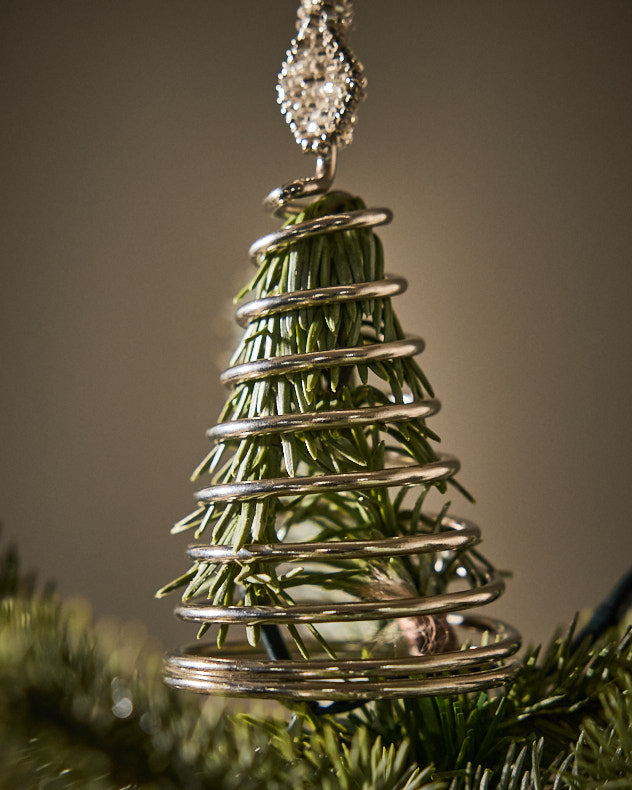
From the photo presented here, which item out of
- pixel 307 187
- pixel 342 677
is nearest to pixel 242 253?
pixel 307 187

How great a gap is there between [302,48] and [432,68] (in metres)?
0.41

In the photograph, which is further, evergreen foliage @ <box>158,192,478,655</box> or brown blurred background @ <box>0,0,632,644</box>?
brown blurred background @ <box>0,0,632,644</box>

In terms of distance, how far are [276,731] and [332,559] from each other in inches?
2.3

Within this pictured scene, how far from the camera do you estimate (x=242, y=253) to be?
67 centimetres

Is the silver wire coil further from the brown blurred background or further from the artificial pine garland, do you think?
the brown blurred background

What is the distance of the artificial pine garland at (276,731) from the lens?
0.66ft

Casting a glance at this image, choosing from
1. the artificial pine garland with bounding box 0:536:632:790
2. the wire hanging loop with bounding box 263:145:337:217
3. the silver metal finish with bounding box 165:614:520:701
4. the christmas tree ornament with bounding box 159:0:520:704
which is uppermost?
the wire hanging loop with bounding box 263:145:337:217

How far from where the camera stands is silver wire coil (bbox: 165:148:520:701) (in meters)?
0.22

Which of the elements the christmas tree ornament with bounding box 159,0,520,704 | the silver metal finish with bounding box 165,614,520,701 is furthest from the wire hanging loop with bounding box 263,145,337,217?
the silver metal finish with bounding box 165,614,520,701

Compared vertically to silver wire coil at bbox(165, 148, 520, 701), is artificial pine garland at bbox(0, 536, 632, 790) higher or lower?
lower

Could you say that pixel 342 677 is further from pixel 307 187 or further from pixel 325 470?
pixel 307 187

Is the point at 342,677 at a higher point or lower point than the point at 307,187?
lower

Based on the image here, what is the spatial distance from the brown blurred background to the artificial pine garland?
0.36 metres

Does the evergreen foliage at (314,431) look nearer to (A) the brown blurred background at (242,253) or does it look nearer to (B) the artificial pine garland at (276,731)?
(B) the artificial pine garland at (276,731)
